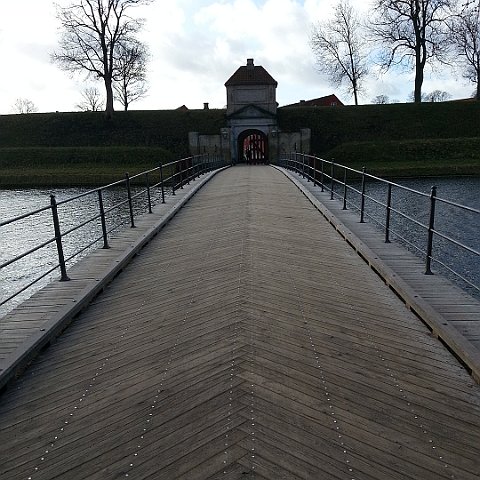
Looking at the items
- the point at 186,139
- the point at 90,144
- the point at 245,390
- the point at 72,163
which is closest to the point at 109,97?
the point at 90,144

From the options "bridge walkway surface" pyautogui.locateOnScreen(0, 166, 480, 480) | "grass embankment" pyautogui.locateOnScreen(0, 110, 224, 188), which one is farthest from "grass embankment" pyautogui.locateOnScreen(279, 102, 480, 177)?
"bridge walkway surface" pyautogui.locateOnScreen(0, 166, 480, 480)

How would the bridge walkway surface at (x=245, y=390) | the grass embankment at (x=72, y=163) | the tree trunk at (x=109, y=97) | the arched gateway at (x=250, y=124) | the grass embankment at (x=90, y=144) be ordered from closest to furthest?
the bridge walkway surface at (x=245, y=390)
the grass embankment at (x=72, y=163)
the grass embankment at (x=90, y=144)
the arched gateway at (x=250, y=124)
the tree trunk at (x=109, y=97)

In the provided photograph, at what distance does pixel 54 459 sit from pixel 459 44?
5520 cm

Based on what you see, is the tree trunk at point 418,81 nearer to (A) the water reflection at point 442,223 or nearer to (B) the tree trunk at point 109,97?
(A) the water reflection at point 442,223

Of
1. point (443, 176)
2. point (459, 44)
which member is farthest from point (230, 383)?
point (459, 44)

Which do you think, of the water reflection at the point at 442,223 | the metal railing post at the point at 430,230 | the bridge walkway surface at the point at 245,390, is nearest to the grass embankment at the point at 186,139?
the water reflection at the point at 442,223

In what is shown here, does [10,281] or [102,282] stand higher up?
[102,282]

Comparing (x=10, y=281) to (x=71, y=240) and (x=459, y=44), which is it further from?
(x=459, y=44)

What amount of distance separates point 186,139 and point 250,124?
20.2 feet

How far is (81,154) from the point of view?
3953cm

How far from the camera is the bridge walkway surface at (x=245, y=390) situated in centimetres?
271

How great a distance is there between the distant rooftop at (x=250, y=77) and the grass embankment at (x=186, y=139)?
3.79 meters

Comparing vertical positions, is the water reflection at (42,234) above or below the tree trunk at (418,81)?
below

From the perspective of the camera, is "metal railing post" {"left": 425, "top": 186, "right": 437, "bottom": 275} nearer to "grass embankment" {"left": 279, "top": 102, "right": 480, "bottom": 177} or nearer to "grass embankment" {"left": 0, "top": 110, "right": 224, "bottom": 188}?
"grass embankment" {"left": 279, "top": 102, "right": 480, "bottom": 177}
